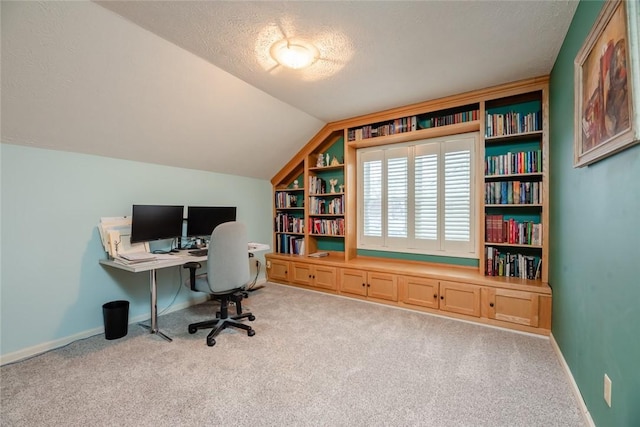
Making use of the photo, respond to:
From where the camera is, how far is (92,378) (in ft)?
6.48

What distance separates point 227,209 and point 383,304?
2.32 metres

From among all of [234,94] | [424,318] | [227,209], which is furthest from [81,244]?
[424,318]

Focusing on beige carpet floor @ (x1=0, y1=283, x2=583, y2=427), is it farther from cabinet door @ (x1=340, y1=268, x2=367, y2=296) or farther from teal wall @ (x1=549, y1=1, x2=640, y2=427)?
cabinet door @ (x1=340, y1=268, x2=367, y2=296)

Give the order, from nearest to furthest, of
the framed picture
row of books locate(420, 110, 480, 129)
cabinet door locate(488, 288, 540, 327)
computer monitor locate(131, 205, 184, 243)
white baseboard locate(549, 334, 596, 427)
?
1. the framed picture
2. white baseboard locate(549, 334, 596, 427)
3. cabinet door locate(488, 288, 540, 327)
4. computer monitor locate(131, 205, 184, 243)
5. row of books locate(420, 110, 480, 129)

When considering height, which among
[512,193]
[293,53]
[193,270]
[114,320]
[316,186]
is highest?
[293,53]

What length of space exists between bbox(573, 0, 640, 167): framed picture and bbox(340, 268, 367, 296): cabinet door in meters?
2.43

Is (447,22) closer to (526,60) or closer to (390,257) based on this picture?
(526,60)

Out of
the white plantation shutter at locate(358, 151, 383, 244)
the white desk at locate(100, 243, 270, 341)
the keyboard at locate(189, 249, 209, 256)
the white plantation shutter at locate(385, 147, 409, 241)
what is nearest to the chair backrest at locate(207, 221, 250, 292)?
the white desk at locate(100, 243, 270, 341)

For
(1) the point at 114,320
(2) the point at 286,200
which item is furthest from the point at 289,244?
(1) the point at 114,320

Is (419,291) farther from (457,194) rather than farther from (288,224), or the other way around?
(288,224)

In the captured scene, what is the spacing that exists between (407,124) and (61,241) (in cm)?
380

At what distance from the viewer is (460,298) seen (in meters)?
2.94

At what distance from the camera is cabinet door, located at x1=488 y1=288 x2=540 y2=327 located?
2574 mm

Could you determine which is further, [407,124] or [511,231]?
[407,124]
